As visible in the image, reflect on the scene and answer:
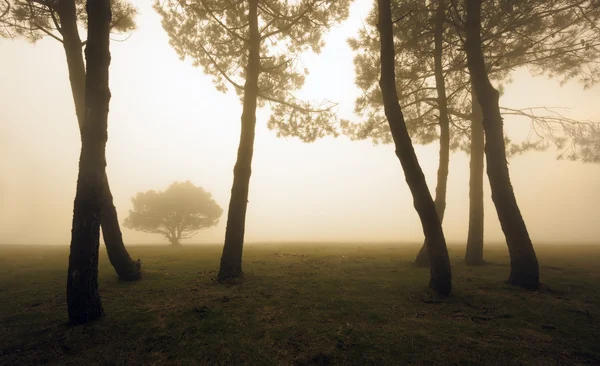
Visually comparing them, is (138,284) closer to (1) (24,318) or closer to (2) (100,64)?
(1) (24,318)

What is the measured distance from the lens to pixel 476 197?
500 inches

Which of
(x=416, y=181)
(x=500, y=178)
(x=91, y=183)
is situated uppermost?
(x=500, y=178)

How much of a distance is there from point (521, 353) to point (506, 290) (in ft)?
13.4

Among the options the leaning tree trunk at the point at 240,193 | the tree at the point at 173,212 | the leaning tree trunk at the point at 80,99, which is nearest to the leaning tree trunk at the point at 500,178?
the leaning tree trunk at the point at 240,193

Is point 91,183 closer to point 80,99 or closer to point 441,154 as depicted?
point 80,99

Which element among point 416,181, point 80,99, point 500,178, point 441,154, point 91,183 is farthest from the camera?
point 441,154

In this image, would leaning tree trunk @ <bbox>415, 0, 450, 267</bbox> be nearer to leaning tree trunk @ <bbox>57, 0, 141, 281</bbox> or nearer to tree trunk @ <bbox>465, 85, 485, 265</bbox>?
tree trunk @ <bbox>465, 85, 485, 265</bbox>

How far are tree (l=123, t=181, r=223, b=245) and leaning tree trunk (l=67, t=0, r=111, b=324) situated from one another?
34.0 meters

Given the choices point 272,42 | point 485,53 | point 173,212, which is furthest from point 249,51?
point 173,212

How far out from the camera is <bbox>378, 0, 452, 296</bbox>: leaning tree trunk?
22.8 ft

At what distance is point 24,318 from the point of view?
18.5 feet

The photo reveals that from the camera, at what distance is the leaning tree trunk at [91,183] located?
5.35 meters

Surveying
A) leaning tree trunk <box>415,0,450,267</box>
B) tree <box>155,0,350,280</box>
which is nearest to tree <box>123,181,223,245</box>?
tree <box>155,0,350,280</box>

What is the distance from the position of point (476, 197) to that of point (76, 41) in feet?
56.1
